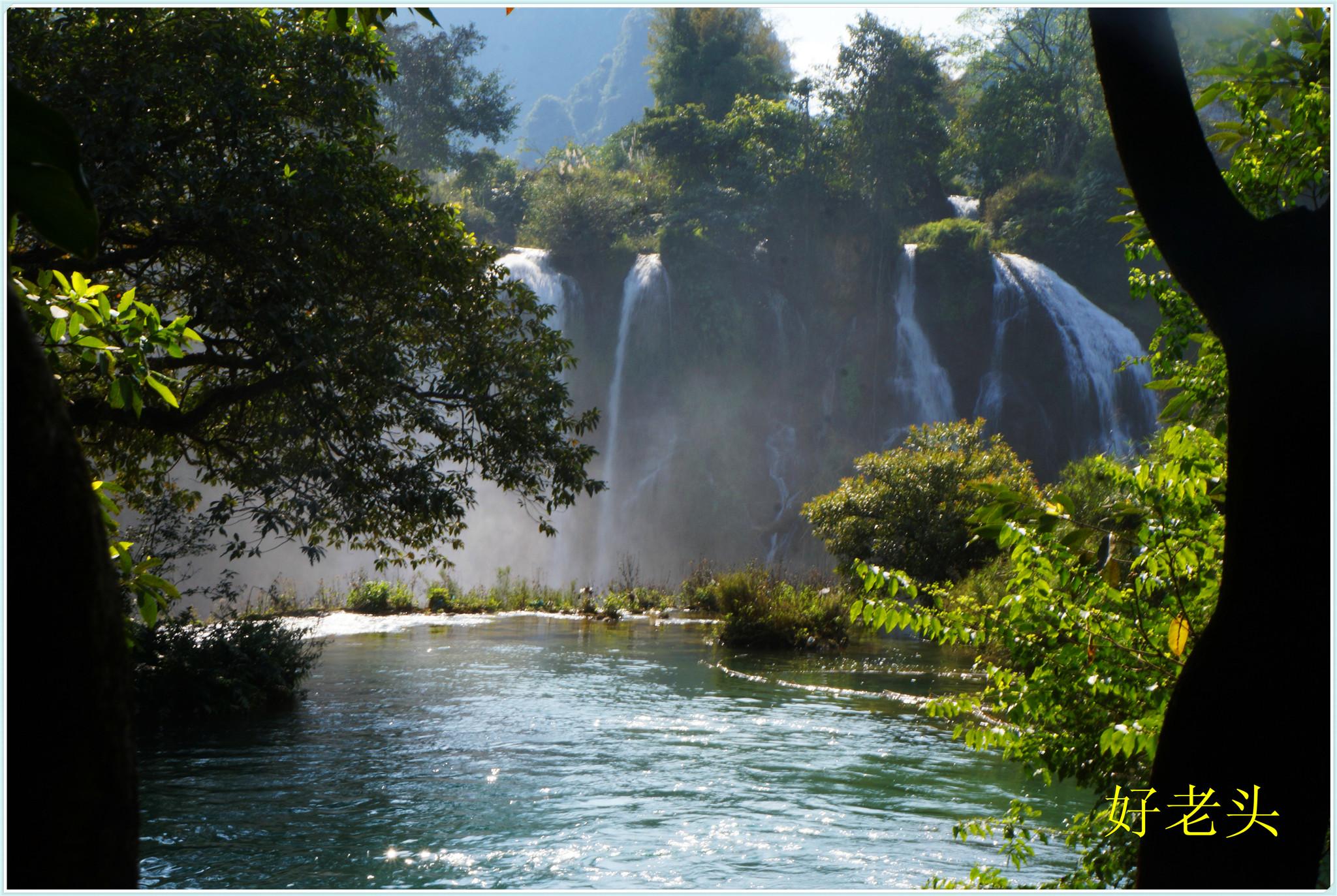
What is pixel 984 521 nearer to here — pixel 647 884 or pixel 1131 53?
pixel 1131 53

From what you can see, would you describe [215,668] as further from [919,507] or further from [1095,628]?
[919,507]

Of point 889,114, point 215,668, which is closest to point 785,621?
point 215,668

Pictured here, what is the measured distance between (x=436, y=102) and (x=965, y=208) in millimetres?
24279

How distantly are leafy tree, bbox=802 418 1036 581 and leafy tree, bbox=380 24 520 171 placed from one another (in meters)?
33.6

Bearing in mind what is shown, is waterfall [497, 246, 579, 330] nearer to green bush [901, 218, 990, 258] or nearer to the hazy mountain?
green bush [901, 218, 990, 258]

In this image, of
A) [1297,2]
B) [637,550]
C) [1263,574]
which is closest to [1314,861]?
[1263,574]

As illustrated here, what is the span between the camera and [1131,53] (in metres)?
2.33

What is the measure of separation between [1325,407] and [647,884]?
497 centimetres

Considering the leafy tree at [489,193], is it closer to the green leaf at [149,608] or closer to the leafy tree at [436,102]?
the leafy tree at [436,102]

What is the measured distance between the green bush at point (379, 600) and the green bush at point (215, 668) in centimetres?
1293

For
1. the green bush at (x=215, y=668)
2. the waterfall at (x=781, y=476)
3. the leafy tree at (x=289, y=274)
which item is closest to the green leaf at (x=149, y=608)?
the leafy tree at (x=289, y=274)

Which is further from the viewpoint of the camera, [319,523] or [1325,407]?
[319,523]

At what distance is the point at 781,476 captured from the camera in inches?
1476

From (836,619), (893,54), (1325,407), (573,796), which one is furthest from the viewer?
(893,54)
